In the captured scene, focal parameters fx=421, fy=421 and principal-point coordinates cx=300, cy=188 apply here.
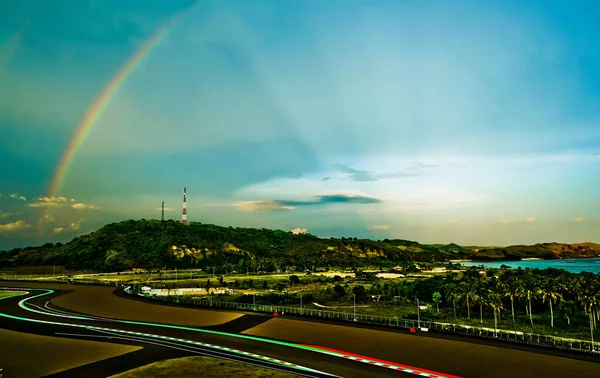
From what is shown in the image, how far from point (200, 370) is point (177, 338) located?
15.6m

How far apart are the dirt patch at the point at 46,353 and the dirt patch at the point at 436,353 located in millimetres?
18422

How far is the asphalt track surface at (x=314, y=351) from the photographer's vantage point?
39.3 meters

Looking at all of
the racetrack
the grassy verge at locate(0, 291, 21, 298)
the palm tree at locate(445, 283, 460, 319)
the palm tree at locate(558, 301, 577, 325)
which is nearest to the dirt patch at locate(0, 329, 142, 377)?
the racetrack

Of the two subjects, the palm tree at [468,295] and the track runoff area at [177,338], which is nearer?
the track runoff area at [177,338]

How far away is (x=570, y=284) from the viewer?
116 meters

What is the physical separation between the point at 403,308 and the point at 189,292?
6943cm

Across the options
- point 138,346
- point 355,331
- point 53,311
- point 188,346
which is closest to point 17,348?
point 138,346

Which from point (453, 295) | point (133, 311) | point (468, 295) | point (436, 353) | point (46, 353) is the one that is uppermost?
point (46, 353)

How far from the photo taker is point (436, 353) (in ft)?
149

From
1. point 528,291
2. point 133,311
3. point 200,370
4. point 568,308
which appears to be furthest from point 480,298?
point 200,370

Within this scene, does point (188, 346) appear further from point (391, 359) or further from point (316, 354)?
point (391, 359)

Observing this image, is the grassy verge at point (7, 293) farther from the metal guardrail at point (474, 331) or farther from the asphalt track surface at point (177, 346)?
the asphalt track surface at point (177, 346)

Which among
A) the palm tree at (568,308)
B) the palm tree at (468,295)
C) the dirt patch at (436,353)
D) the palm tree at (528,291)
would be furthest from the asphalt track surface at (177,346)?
the palm tree at (568,308)

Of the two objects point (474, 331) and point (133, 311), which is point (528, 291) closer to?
point (474, 331)
